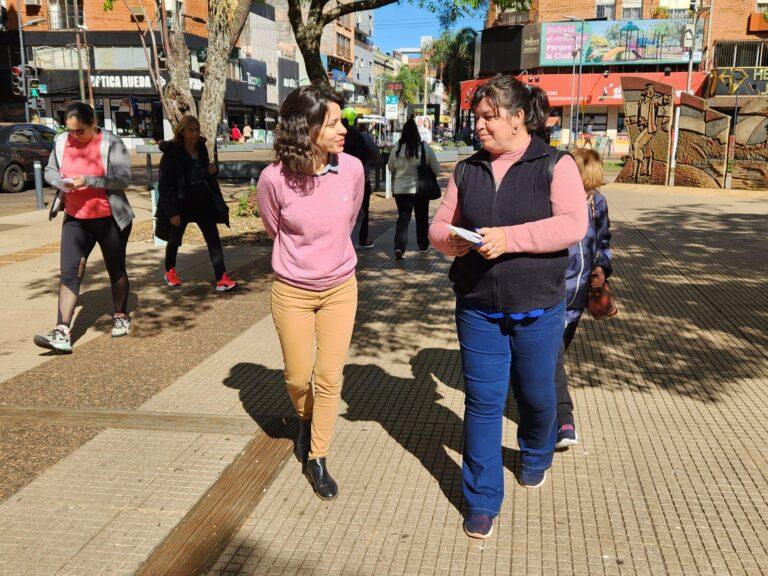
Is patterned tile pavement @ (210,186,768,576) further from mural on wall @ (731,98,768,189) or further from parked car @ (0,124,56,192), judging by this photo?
parked car @ (0,124,56,192)

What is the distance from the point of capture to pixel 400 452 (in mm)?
3721

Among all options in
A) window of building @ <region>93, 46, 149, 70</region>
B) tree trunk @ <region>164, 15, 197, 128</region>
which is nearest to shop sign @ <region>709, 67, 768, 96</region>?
window of building @ <region>93, 46, 149, 70</region>

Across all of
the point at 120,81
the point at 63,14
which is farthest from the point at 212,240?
the point at 63,14

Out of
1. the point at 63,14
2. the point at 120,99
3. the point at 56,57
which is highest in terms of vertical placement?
the point at 63,14

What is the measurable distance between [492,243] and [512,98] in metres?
0.57

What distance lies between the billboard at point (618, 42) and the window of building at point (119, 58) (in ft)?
84.7

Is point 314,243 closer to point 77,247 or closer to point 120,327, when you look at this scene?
point 77,247

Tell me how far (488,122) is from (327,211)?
808 mm

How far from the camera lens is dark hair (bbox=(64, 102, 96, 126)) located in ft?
17.1

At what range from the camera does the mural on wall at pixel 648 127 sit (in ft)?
61.5

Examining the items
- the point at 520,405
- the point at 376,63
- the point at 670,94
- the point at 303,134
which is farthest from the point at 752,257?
the point at 376,63

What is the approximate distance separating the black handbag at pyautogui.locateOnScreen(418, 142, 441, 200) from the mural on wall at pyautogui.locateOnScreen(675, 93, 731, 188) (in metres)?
11.8

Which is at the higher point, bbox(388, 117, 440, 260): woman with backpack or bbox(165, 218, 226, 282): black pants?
bbox(388, 117, 440, 260): woman with backpack

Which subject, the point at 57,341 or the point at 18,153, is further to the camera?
the point at 18,153
